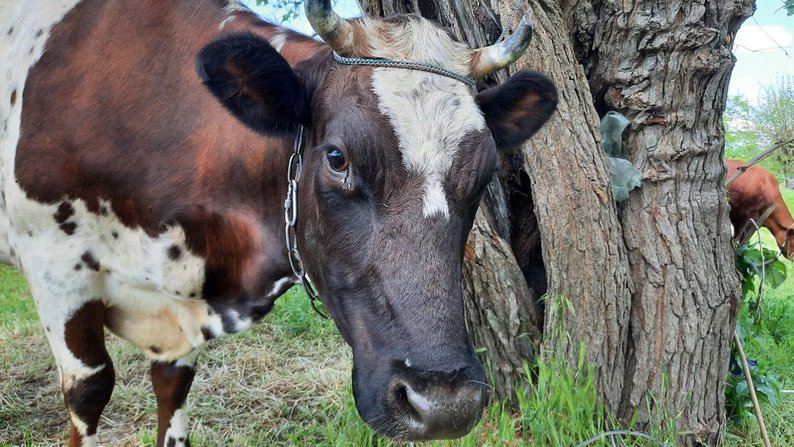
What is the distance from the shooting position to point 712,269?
11.1 feet

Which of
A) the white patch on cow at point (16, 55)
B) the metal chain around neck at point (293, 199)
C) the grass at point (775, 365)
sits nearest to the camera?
the metal chain around neck at point (293, 199)

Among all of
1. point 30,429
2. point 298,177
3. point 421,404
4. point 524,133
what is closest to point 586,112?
point 524,133

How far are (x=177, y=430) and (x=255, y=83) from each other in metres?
2.00

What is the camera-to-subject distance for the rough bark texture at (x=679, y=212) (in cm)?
336

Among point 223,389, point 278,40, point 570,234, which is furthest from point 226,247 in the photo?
point 223,389

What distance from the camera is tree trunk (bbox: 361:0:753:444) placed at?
3318 mm

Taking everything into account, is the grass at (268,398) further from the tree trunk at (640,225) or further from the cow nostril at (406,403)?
the cow nostril at (406,403)

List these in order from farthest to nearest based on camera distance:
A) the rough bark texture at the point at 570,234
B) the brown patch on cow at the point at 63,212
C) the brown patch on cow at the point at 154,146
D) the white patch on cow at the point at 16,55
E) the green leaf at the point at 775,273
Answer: the green leaf at the point at 775,273, the rough bark texture at the point at 570,234, the white patch on cow at the point at 16,55, the brown patch on cow at the point at 63,212, the brown patch on cow at the point at 154,146

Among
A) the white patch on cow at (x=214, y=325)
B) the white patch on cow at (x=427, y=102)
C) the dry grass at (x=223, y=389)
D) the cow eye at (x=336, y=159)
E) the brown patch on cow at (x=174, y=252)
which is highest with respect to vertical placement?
the white patch on cow at (x=427, y=102)

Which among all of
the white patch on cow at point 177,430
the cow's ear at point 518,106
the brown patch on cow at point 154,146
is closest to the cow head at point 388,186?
the cow's ear at point 518,106

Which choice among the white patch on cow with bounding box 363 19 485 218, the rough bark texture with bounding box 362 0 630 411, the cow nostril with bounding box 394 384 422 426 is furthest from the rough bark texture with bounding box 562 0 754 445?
the cow nostril with bounding box 394 384 422 426

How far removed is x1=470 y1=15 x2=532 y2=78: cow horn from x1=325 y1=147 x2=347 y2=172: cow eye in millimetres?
630

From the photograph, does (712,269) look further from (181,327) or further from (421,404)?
(181,327)

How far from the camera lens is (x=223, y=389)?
14.9 ft
